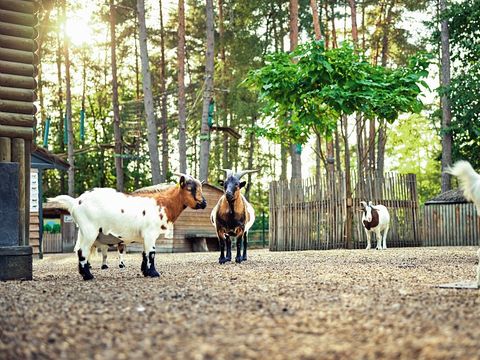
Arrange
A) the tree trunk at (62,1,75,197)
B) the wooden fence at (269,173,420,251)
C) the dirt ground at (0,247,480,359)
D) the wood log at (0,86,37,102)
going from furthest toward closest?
1. the tree trunk at (62,1,75,197)
2. the wooden fence at (269,173,420,251)
3. the wood log at (0,86,37,102)
4. the dirt ground at (0,247,480,359)

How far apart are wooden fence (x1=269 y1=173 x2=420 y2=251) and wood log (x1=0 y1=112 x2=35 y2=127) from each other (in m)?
10.9

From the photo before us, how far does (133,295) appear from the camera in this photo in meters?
6.67

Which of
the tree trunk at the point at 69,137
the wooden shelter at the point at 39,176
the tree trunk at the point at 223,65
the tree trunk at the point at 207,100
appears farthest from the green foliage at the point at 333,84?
the tree trunk at the point at 223,65

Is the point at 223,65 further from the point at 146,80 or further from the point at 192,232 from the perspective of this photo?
the point at 192,232

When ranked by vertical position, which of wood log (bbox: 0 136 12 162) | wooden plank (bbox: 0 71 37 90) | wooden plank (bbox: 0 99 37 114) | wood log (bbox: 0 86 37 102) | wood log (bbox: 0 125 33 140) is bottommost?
wood log (bbox: 0 136 12 162)

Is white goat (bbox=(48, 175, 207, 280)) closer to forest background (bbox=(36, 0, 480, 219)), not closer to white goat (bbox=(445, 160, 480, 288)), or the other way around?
white goat (bbox=(445, 160, 480, 288))

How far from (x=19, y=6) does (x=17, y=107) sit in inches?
53.8

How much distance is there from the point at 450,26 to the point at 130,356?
24092 mm

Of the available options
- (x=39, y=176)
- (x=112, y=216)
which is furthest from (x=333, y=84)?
(x=39, y=176)

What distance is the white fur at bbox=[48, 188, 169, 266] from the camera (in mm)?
8555

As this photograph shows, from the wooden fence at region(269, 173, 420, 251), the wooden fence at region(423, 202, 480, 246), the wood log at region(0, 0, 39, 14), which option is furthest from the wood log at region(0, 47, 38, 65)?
the wooden fence at region(423, 202, 480, 246)

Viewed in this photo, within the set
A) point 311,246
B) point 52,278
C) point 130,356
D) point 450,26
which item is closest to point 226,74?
point 450,26

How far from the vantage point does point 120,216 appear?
28.6ft

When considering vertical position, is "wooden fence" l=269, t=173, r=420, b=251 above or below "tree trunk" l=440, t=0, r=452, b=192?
below
